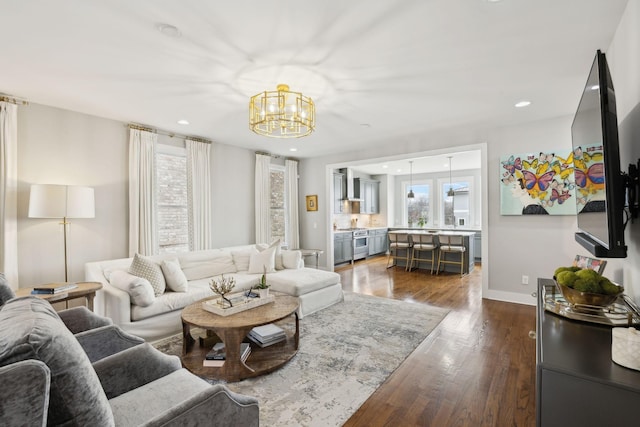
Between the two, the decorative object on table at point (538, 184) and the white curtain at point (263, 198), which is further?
the white curtain at point (263, 198)

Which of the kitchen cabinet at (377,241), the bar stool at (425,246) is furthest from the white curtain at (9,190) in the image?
the kitchen cabinet at (377,241)

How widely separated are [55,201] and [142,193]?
120cm

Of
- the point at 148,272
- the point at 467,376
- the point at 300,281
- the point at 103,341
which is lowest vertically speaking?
the point at 467,376

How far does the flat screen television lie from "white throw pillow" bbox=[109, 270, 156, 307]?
3605 millimetres

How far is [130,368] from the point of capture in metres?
1.60

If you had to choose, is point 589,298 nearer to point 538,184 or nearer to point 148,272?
point 538,184

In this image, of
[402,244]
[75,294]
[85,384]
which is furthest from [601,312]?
[402,244]

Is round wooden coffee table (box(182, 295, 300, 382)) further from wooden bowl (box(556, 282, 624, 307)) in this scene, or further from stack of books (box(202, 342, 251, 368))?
wooden bowl (box(556, 282, 624, 307))

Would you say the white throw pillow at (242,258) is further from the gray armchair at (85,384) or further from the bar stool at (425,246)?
the bar stool at (425,246)

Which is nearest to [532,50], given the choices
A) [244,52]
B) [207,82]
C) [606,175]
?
[606,175]

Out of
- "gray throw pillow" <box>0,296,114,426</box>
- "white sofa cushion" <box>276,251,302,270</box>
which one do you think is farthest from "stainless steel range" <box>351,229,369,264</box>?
"gray throw pillow" <box>0,296,114,426</box>

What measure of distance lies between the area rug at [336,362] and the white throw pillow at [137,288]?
473 mm

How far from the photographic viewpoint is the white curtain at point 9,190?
3.26 m

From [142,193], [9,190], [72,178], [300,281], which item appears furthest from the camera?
[142,193]
